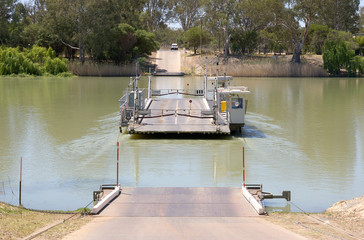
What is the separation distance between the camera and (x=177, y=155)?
62.9ft

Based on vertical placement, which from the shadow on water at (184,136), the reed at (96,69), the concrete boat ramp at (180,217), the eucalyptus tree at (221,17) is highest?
the eucalyptus tree at (221,17)

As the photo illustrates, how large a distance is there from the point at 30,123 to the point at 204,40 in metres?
64.9

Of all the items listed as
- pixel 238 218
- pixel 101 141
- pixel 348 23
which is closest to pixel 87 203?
pixel 238 218

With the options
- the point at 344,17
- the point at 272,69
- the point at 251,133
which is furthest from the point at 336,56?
the point at 251,133

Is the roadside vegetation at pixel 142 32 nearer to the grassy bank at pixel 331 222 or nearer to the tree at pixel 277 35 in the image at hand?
the tree at pixel 277 35

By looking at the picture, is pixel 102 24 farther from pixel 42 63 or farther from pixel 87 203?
pixel 87 203

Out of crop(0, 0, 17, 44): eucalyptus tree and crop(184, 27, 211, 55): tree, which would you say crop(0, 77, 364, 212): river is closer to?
crop(0, 0, 17, 44): eucalyptus tree

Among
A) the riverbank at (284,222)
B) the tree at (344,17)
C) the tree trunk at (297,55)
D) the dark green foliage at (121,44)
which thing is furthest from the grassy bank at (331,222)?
the tree at (344,17)

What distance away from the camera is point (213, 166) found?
17641mm

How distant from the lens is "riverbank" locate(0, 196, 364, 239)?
866cm

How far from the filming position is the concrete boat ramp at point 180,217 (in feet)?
28.4

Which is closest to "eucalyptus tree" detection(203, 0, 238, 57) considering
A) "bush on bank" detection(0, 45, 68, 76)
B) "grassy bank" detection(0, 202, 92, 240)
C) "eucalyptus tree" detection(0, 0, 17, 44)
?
"bush on bank" detection(0, 45, 68, 76)

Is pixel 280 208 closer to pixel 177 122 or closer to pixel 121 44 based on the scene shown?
pixel 177 122

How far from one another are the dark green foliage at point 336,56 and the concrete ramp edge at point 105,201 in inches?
2475
